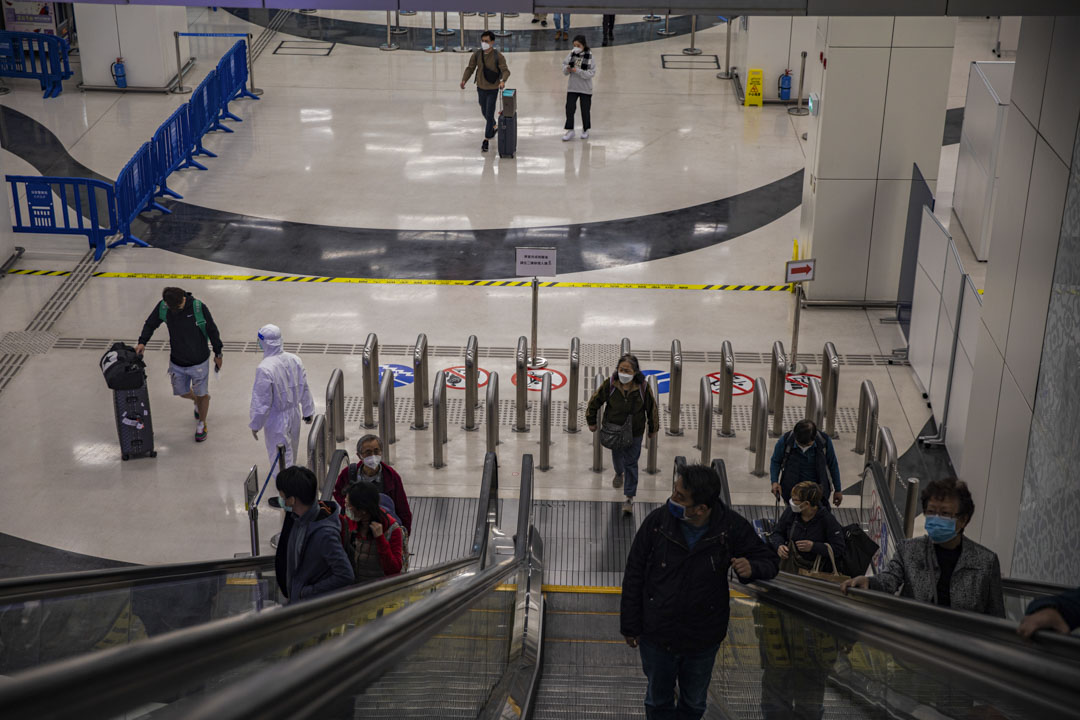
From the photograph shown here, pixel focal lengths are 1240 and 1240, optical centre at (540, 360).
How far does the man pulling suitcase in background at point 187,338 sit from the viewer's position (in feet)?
33.3

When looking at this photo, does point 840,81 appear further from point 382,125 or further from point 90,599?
point 90,599

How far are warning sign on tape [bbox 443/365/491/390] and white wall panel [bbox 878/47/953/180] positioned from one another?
4.65 metres

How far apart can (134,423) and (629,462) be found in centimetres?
413

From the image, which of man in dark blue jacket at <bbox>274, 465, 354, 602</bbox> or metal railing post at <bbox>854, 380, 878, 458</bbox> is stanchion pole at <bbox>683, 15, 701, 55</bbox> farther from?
man in dark blue jacket at <bbox>274, 465, 354, 602</bbox>

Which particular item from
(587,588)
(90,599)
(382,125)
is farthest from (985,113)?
(90,599)

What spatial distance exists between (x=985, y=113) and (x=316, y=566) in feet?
35.2

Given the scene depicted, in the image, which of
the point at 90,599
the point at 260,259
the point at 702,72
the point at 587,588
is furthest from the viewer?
the point at 702,72

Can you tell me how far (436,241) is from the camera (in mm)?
15320

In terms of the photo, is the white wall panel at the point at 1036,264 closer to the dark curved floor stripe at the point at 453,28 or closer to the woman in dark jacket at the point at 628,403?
the woman in dark jacket at the point at 628,403

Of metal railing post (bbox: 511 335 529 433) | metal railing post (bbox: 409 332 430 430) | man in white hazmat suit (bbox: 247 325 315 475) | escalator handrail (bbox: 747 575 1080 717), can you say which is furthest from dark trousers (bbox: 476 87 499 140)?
escalator handrail (bbox: 747 575 1080 717)

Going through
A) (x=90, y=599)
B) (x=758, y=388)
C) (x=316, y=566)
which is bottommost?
(x=758, y=388)

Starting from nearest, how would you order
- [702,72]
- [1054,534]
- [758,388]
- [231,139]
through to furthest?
[1054,534] < [758,388] < [231,139] < [702,72]

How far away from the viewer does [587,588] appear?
8602 millimetres

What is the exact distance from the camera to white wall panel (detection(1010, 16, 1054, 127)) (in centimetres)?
714
